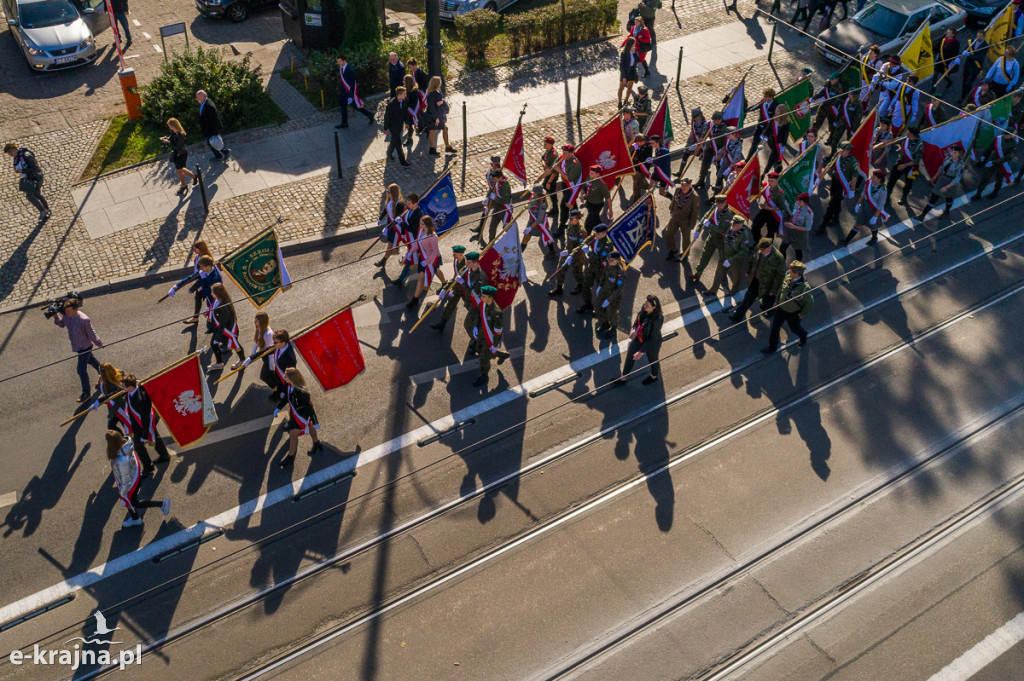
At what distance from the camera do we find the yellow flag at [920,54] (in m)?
18.7

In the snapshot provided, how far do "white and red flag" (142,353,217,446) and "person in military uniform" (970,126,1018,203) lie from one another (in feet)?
45.8

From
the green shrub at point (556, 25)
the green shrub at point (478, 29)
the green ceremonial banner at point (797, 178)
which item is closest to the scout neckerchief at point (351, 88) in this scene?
the green shrub at point (478, 29)

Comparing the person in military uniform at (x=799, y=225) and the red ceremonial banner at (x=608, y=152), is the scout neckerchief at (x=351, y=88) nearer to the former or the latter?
the red ceremonial banner at (x=608, y=152)

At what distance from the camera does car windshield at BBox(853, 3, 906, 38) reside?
→ 21.5m

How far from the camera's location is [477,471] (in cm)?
1152

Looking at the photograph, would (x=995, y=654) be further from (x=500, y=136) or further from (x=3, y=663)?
(x=500, y=136)

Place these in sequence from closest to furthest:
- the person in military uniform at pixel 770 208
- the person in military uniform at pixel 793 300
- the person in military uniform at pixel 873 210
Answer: the person in military uniform at pixel 793 300
the person in military uniform at pixel 770 208
the person in military uniform at pixel 873 210

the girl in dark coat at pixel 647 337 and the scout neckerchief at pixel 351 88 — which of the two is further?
the scout neckerchief at pixel 351 88

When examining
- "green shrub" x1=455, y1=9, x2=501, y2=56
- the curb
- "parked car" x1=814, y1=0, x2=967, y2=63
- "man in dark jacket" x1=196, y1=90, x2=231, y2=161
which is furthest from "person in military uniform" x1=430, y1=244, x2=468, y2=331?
"parked car" x1=814, y1=0, x2=967, y2=63

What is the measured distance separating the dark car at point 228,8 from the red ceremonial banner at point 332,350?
617 inches

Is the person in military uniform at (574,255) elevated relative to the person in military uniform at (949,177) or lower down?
elevated

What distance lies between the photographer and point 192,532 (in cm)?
1056

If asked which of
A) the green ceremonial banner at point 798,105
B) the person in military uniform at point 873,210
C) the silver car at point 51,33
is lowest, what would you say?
the person in military uniform at point 873,210

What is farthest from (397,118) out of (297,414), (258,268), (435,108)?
(297,414)
